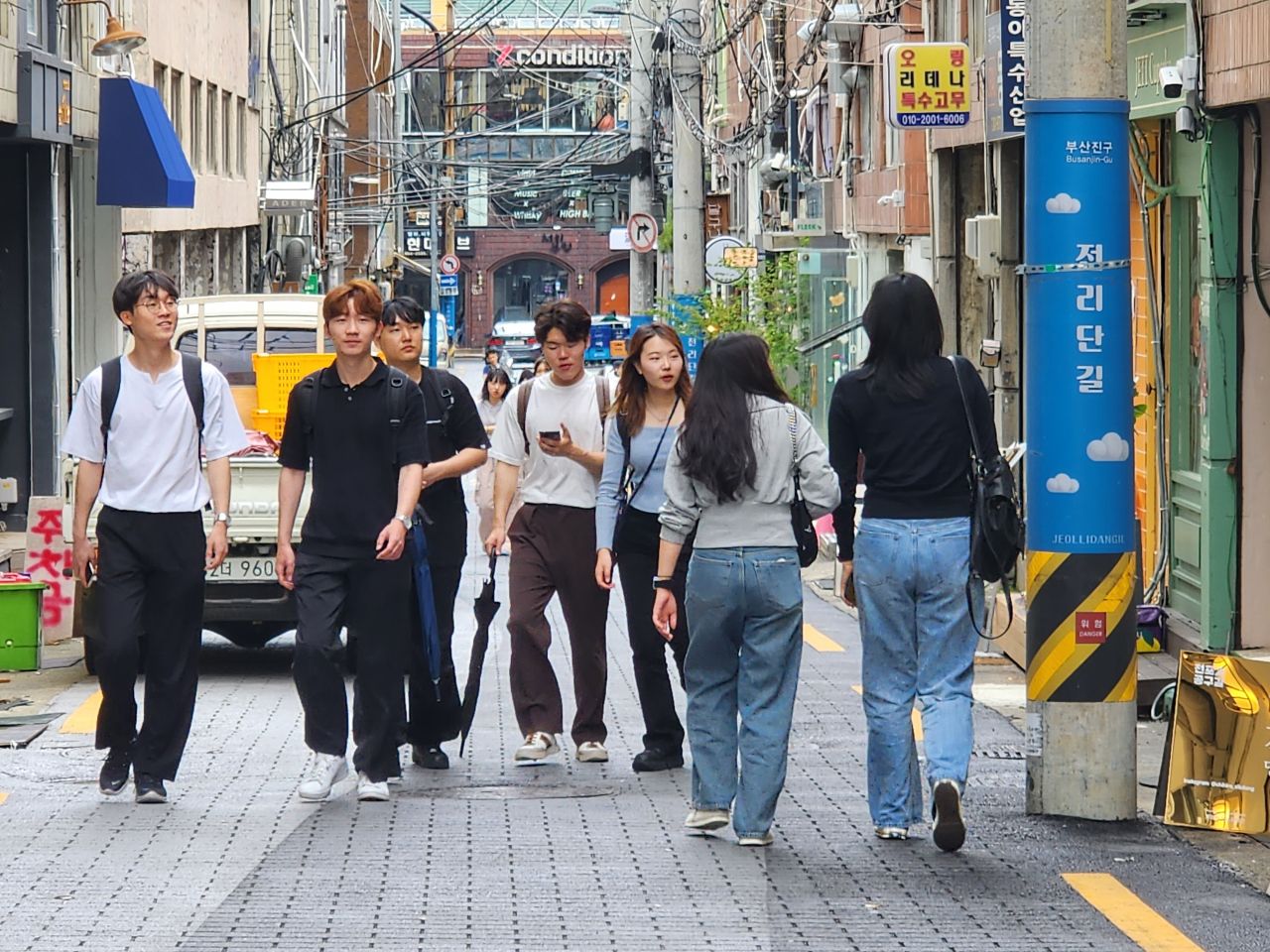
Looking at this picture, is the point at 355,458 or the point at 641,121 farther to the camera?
the point at 641,121

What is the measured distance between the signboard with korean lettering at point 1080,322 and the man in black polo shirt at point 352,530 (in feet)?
7.37

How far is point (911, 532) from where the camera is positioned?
648 cm

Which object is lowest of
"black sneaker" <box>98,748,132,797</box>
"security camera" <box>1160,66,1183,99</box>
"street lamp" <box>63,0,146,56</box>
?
"black sneaker" <box>98,748,132,797</box>

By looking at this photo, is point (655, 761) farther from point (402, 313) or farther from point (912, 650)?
point (402, 313)

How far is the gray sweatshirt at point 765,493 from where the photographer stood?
6449mm

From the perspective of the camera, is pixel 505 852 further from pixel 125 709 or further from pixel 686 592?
pixel 125 709

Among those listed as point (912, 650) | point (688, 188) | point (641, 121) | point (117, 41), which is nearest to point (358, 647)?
point (912, 650)

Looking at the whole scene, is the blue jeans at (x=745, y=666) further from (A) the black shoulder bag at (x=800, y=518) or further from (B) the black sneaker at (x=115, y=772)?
(B) the black sneaker at (x=115, y=772)

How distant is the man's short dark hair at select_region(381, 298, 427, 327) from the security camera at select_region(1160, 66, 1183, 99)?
4.70 m

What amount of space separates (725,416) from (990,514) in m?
0.91

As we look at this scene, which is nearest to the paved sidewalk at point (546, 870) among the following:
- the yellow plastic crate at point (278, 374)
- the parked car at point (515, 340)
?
the yellow plastic crate at point (278, 374)

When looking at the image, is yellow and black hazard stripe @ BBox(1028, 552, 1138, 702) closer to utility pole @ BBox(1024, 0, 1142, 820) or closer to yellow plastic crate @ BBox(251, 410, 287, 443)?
utility pole @ BBox(1024, 0, 1142, 820)

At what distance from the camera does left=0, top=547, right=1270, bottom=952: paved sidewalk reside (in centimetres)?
541

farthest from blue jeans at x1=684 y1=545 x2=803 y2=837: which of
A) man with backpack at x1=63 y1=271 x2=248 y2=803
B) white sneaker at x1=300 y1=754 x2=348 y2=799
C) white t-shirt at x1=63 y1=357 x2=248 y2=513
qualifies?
white t-shirt at x1=63 y1=357 x2=248 y2=513
